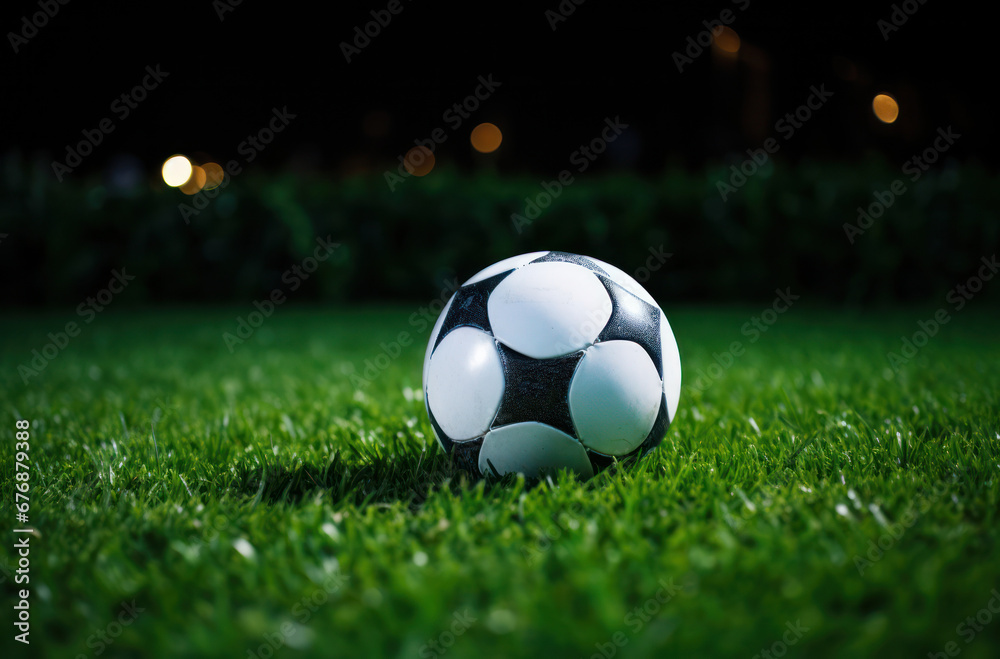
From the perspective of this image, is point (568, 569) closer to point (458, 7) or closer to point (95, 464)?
point (95, 464)

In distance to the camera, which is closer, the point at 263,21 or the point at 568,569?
the point at 568,569

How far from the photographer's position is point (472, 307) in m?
2.23

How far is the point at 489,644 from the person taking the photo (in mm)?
1271

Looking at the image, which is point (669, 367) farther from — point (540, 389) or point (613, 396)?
point (540, 389)

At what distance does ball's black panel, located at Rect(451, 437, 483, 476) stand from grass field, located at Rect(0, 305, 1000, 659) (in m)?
0.04

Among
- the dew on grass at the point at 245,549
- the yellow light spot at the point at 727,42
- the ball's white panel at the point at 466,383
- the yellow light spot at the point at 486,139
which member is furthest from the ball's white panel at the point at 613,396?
the yellow light spot at the point at 486,139

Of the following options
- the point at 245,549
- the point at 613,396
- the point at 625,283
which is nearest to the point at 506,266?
the point at 625,283

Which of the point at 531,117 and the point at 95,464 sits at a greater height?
the point at 531,117

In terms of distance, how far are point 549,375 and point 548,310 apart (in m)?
0.20

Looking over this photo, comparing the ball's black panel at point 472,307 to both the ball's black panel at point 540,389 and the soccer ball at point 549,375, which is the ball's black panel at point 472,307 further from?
the ball's black panel at point 540,389

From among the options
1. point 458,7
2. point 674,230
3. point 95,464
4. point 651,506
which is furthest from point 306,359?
point 458,7

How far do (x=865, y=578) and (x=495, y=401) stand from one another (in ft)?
3.46

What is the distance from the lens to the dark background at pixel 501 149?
27.9 feet

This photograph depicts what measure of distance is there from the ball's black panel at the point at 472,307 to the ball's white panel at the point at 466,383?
0.08 feet
